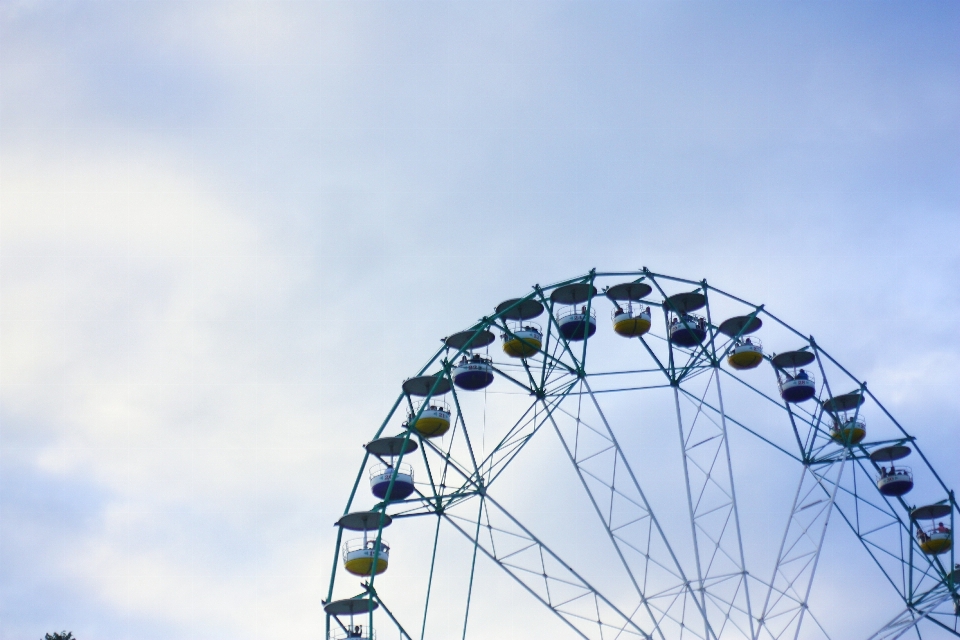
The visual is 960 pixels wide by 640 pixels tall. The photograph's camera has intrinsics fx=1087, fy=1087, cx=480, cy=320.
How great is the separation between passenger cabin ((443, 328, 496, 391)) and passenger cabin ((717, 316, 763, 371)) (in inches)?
337

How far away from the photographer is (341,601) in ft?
106

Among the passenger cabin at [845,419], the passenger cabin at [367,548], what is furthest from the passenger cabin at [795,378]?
the passenger cabin at [367,548]

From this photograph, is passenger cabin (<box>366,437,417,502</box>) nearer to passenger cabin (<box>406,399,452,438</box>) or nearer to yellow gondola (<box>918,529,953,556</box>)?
passenger cabin (<box>406,399,452,438</box>)

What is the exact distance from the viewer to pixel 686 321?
37250 mm

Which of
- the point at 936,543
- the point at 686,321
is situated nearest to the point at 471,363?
the point at 686,321

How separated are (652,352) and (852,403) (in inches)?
345

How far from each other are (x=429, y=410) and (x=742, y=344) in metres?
11.8

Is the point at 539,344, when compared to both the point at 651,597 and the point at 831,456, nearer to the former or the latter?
the point at 651,597

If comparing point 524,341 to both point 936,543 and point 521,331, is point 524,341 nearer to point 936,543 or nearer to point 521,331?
point 521,331

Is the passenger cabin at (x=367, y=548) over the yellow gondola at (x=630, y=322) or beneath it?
beneath

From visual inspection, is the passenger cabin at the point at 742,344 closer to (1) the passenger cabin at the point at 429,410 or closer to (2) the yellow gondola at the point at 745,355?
(2) the yellow gondola at the point at 745,355

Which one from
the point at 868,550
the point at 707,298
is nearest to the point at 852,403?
the point at 868,550

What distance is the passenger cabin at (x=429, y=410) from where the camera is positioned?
35.2 m

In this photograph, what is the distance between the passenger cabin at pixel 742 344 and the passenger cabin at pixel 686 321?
1.15 meters
